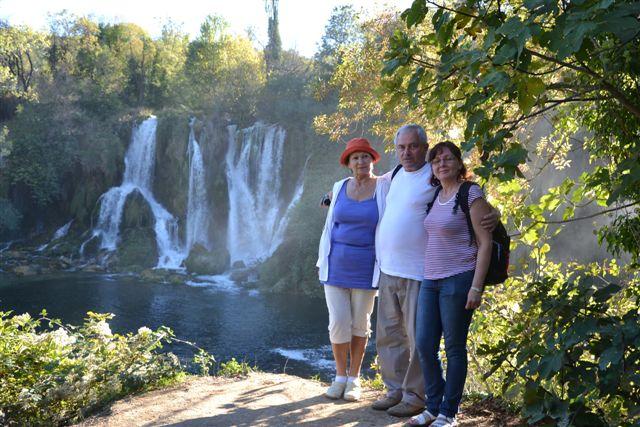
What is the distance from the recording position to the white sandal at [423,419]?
3.43 metres

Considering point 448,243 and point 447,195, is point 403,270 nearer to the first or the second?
point 448,243

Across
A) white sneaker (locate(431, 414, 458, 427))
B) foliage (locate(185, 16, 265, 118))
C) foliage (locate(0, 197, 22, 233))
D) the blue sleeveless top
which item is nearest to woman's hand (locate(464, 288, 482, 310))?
white sneaker (locate(431, 414, 458, 427))

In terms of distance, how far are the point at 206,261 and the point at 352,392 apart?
1808 cm

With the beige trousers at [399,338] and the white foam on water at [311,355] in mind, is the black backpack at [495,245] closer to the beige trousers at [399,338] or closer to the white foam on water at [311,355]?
the beige trousers at [399,338]

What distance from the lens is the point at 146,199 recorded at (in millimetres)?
24953

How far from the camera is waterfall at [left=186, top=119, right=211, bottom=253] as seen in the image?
78.2ft

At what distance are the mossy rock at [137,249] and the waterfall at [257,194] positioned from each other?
2768 millimetres

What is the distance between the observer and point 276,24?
3494cm

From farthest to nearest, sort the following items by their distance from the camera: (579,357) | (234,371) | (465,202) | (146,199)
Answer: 1. (146,199)
2. (234,371)
3. (465,202)
4. (579,357)

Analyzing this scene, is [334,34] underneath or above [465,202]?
above

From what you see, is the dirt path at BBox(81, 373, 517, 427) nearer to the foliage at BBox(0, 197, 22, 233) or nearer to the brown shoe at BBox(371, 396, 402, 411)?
the brown shoe at BBox(371, 396, 402, 411)

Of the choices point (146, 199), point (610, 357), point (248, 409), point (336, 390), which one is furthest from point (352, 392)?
point (146, 199)

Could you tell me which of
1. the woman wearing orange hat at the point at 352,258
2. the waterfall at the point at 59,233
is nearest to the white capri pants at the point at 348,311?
the woman wearing orange hat at the point at 352,258

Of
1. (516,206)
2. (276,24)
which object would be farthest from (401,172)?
(276,24)
